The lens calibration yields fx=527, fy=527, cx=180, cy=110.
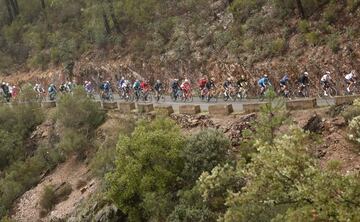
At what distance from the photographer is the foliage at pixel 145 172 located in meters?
22.7

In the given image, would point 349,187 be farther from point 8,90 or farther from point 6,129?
point 8,90

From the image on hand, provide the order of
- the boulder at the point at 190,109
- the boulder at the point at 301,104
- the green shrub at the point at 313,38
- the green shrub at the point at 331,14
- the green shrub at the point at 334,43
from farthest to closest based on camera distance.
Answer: the green shrub at the point at 331,14
the green shrub at the point at 313,38
the green shrub at the point at 334,43
the boulder at the point at 190,109
the boulder at the point at 301,104

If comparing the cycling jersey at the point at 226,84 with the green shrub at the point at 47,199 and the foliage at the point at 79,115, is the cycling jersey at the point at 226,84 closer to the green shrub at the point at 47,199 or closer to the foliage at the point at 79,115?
the foliage at the point at 79,115

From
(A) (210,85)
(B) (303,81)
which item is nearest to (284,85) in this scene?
(B) (303,81)

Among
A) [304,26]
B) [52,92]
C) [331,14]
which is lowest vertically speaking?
[52,92]

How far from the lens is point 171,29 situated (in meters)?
46.3

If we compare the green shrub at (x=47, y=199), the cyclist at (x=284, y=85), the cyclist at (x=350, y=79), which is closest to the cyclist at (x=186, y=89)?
the cyclist at (x=284, y=85)

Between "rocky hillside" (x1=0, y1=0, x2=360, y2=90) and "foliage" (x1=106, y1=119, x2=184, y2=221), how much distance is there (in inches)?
493

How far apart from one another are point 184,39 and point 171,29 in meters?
3.14

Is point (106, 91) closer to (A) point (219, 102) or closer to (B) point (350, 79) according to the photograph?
(A) point (219, 102)

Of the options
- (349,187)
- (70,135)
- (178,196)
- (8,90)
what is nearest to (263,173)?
(349,187)

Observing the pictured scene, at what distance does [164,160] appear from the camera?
23.5 meters

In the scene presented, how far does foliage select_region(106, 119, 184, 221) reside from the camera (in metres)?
22.7

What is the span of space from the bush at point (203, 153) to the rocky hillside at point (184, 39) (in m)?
10.9
